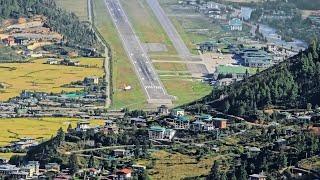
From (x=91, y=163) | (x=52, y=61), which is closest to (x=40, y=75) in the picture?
(x=52, y=61)

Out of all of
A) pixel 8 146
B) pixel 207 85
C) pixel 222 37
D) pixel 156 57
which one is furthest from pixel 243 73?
pixel 8 146

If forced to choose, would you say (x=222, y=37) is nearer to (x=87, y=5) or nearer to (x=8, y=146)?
(x=87, y=5)

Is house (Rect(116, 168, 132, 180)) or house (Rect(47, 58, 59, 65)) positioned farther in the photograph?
house (Rect(47, 58, 59, 65))

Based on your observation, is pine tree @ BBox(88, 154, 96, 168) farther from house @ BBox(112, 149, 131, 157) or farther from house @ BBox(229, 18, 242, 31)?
house @ BBox(229, 18, 242, 31)

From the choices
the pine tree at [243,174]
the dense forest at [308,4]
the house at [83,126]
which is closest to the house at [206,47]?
the dense forest at [308,4]

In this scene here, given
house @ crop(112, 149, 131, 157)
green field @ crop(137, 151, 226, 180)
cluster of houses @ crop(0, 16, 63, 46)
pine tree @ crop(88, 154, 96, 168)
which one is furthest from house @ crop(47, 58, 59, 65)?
pine tree @ crop(88, 154, 96, 168)

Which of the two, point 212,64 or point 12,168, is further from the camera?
point 212,64

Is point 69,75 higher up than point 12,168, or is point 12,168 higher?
point 69,75

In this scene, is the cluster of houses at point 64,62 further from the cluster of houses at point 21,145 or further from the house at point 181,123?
the house at point 181,123
